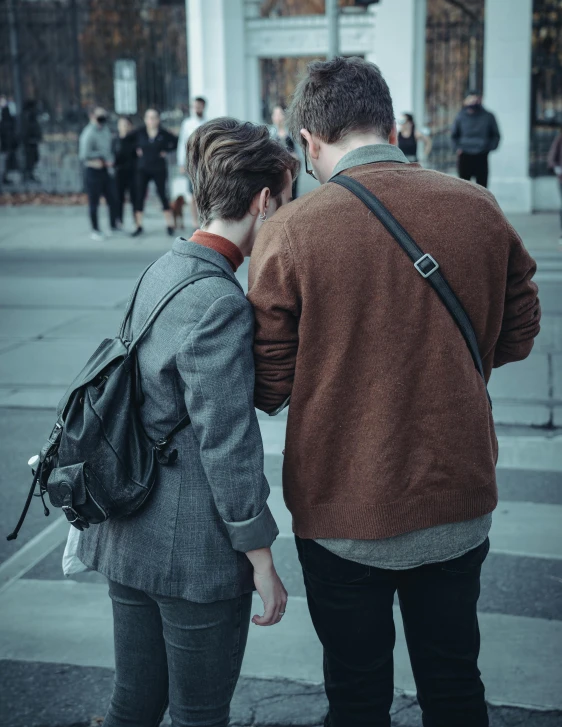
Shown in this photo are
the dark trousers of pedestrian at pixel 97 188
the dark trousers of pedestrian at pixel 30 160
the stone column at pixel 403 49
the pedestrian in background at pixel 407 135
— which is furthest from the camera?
the dark trousers of pedestrian at pixel 30 160

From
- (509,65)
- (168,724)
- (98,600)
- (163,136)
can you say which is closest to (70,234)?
(163,136)

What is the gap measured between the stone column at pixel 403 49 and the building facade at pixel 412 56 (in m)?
0.02

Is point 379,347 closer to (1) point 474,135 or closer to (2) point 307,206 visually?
(2) point 307,206

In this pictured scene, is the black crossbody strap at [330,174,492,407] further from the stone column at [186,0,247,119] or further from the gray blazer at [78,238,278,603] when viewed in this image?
the stone column at [186,0,247,119]

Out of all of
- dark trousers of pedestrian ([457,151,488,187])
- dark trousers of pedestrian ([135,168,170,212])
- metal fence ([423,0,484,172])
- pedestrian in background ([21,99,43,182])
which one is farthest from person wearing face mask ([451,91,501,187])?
pedestrian in background ([21,99,43,182])

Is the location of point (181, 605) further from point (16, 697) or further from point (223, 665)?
point (16, 697)

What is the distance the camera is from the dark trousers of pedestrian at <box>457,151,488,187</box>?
13.5 m

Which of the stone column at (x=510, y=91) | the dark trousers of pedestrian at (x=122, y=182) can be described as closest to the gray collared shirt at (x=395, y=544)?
the dark trousers of pedestrian at (x=122, y=182)

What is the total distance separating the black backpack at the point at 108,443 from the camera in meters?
1.94

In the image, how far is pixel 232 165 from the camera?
1964 millimetres

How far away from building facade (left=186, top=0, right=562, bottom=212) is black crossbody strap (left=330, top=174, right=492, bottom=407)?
14062mm

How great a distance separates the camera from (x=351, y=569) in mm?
2006

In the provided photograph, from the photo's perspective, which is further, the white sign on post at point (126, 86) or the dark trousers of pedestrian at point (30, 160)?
the dark trousers of pedestrian at point (30, 160)

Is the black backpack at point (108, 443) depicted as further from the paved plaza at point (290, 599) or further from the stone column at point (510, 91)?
the stone column at point (510, 91)
